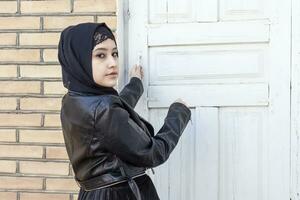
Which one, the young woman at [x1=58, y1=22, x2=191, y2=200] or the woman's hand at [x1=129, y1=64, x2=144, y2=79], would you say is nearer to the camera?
the young woman at [x1=58, y1=22, x2=191, y2=200]

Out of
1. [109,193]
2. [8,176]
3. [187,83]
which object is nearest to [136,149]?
[109,193]

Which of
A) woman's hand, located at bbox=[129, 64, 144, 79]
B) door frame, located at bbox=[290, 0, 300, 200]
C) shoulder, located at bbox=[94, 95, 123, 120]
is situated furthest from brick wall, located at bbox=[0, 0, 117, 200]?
door frame, located at bbox=[290, 0, 300, 200]

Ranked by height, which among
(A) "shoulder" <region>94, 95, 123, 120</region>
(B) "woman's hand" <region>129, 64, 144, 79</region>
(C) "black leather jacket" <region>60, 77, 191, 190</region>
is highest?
(B) "woman's hand" <region>129, 64, 144, 79</region>

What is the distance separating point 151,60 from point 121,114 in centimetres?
94

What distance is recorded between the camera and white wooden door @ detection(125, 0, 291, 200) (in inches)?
132

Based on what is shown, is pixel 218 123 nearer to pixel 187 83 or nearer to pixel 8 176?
pixel 187 83

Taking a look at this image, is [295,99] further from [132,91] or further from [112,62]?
[112,62]

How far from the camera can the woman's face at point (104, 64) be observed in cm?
265

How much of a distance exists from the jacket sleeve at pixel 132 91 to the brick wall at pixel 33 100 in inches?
16.1

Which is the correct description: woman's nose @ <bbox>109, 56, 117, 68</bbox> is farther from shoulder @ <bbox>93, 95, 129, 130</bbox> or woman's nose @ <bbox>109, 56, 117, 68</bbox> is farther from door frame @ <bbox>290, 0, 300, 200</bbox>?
door frame @ <bbox>290, 0, 300, 200</bbox>

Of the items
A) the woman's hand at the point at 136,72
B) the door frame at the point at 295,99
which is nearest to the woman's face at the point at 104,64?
the woman's hand at the point at 136,72

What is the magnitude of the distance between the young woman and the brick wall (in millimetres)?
677

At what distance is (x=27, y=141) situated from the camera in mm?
3502

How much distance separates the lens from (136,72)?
3.41 metres
